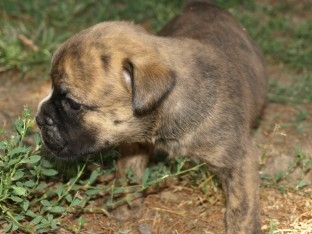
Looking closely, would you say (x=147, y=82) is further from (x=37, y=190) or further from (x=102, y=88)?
(x=37, y=190)

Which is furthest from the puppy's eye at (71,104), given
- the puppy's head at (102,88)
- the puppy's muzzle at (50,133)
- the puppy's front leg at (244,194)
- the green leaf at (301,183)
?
the green leaf at (301,183)

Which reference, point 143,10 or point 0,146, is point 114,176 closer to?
point 0,146

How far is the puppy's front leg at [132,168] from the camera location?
5434mm

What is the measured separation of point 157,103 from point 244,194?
1127 millimetres

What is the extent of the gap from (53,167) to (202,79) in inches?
57.5

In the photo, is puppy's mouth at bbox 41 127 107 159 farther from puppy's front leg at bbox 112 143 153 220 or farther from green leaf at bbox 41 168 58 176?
puppy's front leg at bbox 112 143 153 220

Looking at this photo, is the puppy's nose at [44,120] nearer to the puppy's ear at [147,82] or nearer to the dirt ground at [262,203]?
the puppy's ear at [147,82]

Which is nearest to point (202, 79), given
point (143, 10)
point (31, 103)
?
point (31, 103)

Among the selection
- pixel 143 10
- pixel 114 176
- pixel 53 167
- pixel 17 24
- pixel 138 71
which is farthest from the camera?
pixel 143 10

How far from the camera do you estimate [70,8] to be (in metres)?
8.60

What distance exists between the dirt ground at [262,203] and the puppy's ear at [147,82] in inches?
48.5

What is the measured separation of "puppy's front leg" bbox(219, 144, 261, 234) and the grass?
19cm

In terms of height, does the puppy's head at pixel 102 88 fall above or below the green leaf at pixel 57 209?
above

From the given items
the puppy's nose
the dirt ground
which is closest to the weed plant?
Result: the puppy's nose
